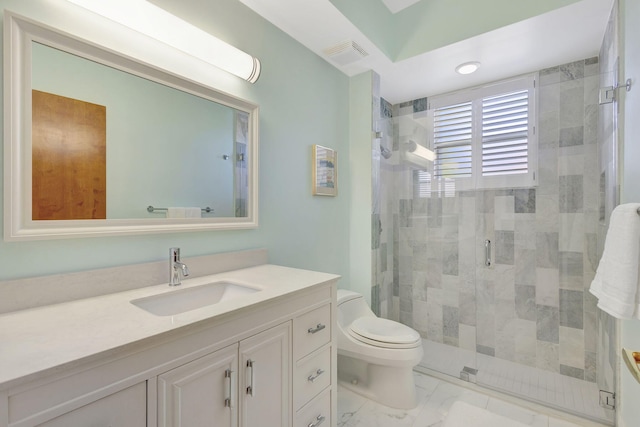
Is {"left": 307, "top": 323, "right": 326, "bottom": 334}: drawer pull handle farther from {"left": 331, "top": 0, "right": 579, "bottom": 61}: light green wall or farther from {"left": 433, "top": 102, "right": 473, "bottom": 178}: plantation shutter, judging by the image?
{"left": 433, "top": 102, "right": 473, "bottom": 178}: plantation shutter

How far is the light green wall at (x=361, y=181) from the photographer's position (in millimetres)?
2363

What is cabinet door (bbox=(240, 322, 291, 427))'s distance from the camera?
3.22ft

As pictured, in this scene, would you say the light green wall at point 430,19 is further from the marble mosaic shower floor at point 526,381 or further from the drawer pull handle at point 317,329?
the marble mosaic shower floor at point 526,381

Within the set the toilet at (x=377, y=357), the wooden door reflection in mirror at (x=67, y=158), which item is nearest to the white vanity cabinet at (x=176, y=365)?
the wooden door reflection in mirror at (x=67, y=158)

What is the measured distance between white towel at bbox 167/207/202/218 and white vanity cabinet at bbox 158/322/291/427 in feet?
2.17

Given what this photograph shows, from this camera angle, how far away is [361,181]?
240 cm

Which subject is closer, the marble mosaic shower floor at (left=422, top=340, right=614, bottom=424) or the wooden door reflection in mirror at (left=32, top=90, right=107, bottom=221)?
the wooden door reflection in mirror at (left=32, top=90, right=107, bottom=221)

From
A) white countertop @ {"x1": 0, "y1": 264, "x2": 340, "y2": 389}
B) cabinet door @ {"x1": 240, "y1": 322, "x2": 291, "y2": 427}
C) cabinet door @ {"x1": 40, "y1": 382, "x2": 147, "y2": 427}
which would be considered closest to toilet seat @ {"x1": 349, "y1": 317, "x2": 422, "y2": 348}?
cabinet door @ {"x1": 240, "y1": 322, "x2": 291, "y2": 427}

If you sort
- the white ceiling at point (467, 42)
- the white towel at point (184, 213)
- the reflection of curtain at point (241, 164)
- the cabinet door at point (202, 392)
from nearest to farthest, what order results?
the cabinet door at point (202, 392) → the white towel at point (184, 213) → the reflection of curtain at point (241, 164) → the white ceiling at point (467, 42)

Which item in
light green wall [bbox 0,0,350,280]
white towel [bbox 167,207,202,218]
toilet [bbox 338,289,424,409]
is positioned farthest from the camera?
toilet [bbox 338,289,424,409]

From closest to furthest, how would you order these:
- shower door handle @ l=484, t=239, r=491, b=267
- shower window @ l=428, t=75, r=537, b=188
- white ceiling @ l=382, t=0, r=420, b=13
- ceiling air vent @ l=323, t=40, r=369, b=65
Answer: ceiling air vent @ l=323, t=40, r=369, b=65 → white ceiling @ l=382, t=0, r=420, b=13 → shower window @ l=428, t=75, r=537, b=188 → shower door handle @ l=484, t=239, r=491, b=267

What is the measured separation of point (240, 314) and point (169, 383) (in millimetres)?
258

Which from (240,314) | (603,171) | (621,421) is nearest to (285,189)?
(240,314)

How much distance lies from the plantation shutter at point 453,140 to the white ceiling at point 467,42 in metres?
0.23
